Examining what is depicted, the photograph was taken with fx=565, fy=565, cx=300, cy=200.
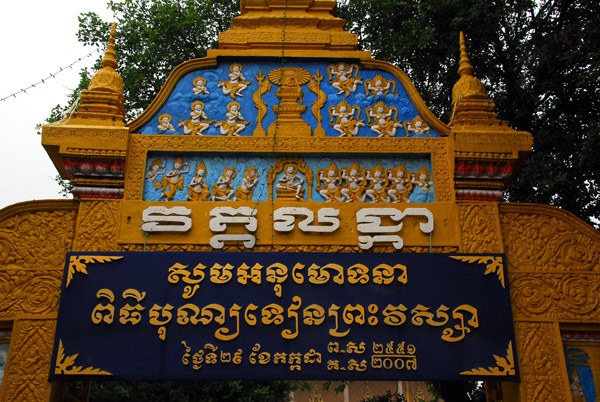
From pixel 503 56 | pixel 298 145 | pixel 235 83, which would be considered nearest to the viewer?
pixel 298 145

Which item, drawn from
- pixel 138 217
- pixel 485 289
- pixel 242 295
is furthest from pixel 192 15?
pixel 485 289

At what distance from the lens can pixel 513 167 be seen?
717 centimetres

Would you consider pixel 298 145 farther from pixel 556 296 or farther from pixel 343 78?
pixel 556 296

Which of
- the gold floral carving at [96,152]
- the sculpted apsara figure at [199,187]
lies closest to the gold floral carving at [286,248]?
the sculpted apsara figure at [199,187]

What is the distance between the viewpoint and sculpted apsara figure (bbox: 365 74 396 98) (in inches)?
306

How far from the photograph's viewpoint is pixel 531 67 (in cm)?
1124

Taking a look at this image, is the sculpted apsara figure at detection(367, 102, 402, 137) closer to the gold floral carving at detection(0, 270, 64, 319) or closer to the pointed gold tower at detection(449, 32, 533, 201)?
the pointed gold tower at detection(449, 32, 533, 201)

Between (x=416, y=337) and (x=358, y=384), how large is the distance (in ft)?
61.3

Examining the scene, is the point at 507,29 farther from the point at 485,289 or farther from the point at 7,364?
the point at 7,364

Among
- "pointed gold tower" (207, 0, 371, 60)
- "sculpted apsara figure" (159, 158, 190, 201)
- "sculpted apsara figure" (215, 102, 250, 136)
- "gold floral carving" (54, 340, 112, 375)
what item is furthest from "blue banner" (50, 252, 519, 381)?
"pointed gold tower" (207, 0, 371, 60)

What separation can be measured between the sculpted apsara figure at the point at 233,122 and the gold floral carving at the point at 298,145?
15cm

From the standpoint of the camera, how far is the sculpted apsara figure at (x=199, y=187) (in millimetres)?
7051

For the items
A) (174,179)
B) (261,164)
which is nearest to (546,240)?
(261,164)

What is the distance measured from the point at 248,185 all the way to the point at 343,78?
211 centimetres
